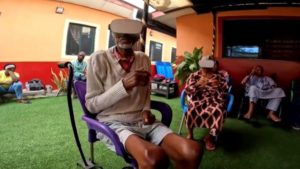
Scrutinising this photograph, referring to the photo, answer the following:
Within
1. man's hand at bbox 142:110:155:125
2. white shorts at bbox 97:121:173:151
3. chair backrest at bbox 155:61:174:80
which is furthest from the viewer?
chair backrest at bbox 155:61:174:80

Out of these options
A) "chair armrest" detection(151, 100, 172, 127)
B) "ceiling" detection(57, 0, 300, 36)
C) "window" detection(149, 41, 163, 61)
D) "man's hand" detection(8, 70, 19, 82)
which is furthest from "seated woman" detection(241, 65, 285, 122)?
"window" detection(149, 41, 163, 61)

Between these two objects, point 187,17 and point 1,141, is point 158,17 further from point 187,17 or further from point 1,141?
point 1,141

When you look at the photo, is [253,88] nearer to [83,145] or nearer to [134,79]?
[83,145]

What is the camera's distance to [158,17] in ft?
23.2

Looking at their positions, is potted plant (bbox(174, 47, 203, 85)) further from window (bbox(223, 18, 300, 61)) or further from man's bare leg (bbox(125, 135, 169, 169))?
man's bare leg (bbox(125, 135, 169, 169))

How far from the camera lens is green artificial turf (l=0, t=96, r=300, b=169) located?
246 cm

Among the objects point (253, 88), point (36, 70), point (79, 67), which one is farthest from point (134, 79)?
point (36, 70)

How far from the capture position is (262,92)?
420 cm

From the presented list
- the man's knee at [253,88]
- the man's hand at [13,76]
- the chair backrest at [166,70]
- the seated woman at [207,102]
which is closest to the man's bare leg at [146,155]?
the seated woman at [207,102]

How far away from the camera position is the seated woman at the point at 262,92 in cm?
407

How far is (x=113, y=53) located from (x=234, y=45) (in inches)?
188

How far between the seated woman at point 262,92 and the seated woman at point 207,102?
133 centimetres

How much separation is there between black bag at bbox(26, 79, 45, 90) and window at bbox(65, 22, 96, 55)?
1.38 meters

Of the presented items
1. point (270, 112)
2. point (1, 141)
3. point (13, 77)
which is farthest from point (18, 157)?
point (270, 112)
